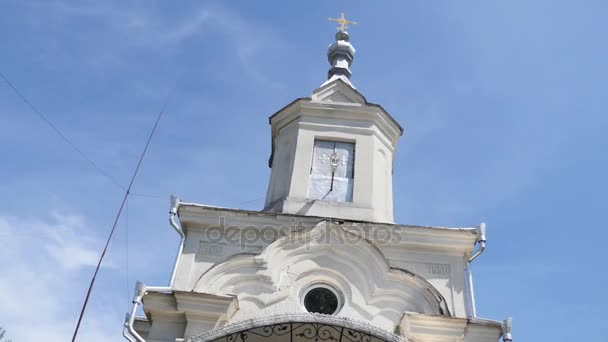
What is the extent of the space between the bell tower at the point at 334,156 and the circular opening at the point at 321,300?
1623 millimetres

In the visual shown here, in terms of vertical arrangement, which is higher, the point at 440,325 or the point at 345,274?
the point at 345,274

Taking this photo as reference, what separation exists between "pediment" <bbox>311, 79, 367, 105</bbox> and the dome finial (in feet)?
6.32

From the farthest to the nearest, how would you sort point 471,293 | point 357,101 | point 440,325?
1. point 357,101
2. point 471,293
3. point 440,325

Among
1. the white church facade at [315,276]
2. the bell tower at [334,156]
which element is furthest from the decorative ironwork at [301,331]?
the bell tower at [334,156]

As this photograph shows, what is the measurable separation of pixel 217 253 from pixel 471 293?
406cm

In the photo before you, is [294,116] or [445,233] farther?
[294,116]

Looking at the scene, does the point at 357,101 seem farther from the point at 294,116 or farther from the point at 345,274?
the point at 345,274

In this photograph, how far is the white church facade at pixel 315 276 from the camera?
29.1 feet

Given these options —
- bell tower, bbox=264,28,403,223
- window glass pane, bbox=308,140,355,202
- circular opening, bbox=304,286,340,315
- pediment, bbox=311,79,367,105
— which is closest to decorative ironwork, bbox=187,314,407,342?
circular opening, bbox=304,286,340,315

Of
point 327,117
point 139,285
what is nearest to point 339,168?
point 327,117

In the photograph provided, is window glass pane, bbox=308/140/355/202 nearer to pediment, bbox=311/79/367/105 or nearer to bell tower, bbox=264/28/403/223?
bell tower, bbox=264/28/403/223

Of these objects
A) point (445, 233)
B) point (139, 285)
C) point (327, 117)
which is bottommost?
point (139, 285)

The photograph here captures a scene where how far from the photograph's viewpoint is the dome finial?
15.1 meters

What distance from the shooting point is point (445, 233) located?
32.6ft
